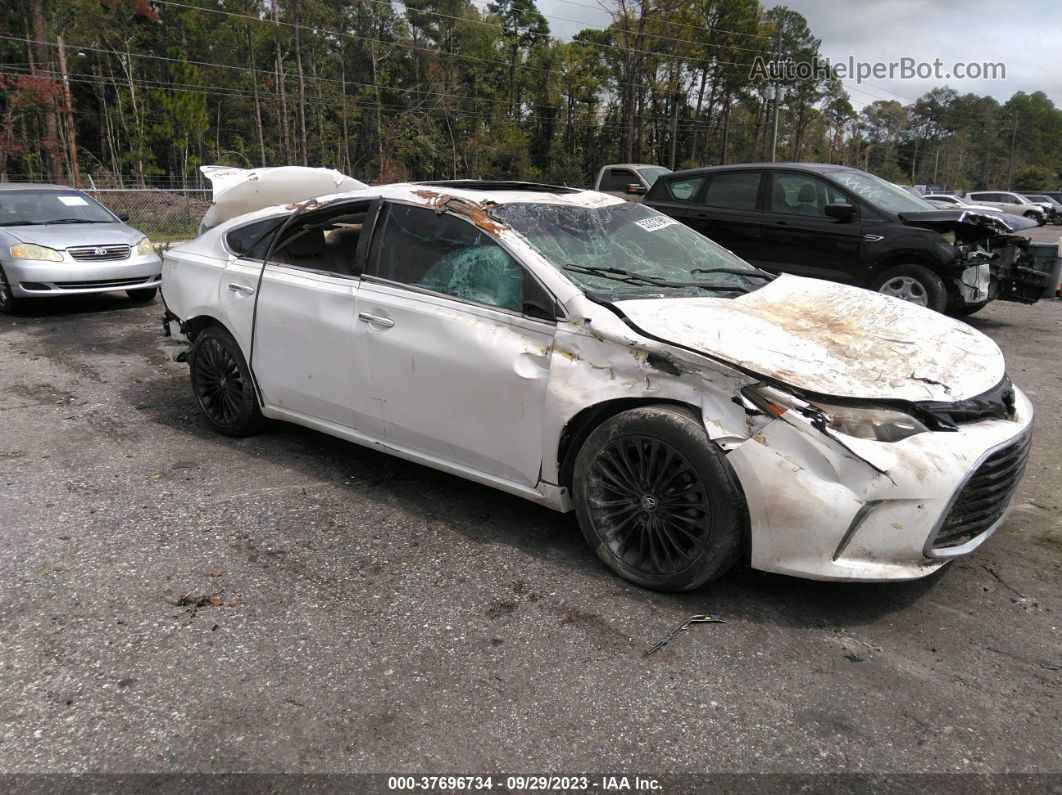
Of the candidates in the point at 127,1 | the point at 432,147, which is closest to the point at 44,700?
the point at 127,1

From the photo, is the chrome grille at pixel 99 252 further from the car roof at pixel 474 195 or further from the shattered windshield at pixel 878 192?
the shattered windshield at pixel 878 192

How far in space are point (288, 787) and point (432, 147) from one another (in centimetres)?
5453

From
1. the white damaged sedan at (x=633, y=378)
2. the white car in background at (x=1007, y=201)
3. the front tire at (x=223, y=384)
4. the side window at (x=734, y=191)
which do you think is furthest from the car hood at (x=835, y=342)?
the white car in background at (x=1007, y=201)

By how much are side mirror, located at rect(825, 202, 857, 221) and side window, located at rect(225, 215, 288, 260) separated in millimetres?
5844

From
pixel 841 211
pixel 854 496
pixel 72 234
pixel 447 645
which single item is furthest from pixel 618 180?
pixel 447 645

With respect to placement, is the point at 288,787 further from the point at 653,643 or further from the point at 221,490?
the point at 221,490

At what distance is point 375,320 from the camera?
13.1 ft

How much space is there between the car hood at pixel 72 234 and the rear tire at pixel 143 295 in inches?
24.2

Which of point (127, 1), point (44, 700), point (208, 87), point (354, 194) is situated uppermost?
point (127, 1)

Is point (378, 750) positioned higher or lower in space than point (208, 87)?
lower

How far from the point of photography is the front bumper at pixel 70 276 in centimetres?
923

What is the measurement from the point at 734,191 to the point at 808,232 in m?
1.08

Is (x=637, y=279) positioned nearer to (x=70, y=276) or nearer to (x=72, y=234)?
(x=70, y=276)

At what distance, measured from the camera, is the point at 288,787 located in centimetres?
225
